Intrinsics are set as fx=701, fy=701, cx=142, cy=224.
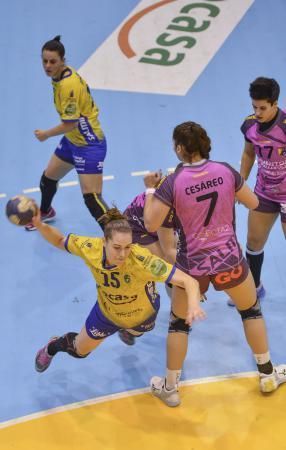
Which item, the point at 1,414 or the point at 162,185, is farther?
the point at 1,414

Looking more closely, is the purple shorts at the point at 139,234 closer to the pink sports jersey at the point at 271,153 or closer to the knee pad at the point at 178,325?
the knee pad at the point at 178,325

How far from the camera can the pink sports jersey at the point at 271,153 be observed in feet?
17.3

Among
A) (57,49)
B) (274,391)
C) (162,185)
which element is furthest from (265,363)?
(57,49)

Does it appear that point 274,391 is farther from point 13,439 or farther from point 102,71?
point 102,71

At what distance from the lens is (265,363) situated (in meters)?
5.18

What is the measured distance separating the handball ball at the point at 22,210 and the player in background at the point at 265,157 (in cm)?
184

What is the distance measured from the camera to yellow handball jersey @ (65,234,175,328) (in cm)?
448

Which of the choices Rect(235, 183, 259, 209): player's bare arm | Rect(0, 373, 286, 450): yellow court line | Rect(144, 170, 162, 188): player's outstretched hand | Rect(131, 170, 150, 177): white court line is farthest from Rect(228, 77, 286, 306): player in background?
Rect(131, 170, 150, 177): white court line

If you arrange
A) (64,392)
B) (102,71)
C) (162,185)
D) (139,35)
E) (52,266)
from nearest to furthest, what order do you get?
(162,185), (64,392), (52,266), (102,71), (139,35)

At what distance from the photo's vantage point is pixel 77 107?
21.0ft

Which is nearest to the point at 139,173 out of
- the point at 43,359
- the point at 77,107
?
the point at 77,107

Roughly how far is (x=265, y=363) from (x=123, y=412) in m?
1.11

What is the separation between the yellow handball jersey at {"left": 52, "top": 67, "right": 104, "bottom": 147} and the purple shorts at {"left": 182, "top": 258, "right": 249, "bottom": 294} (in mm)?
2321

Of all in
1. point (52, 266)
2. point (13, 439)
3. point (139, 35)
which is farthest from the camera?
point (139, 35)
